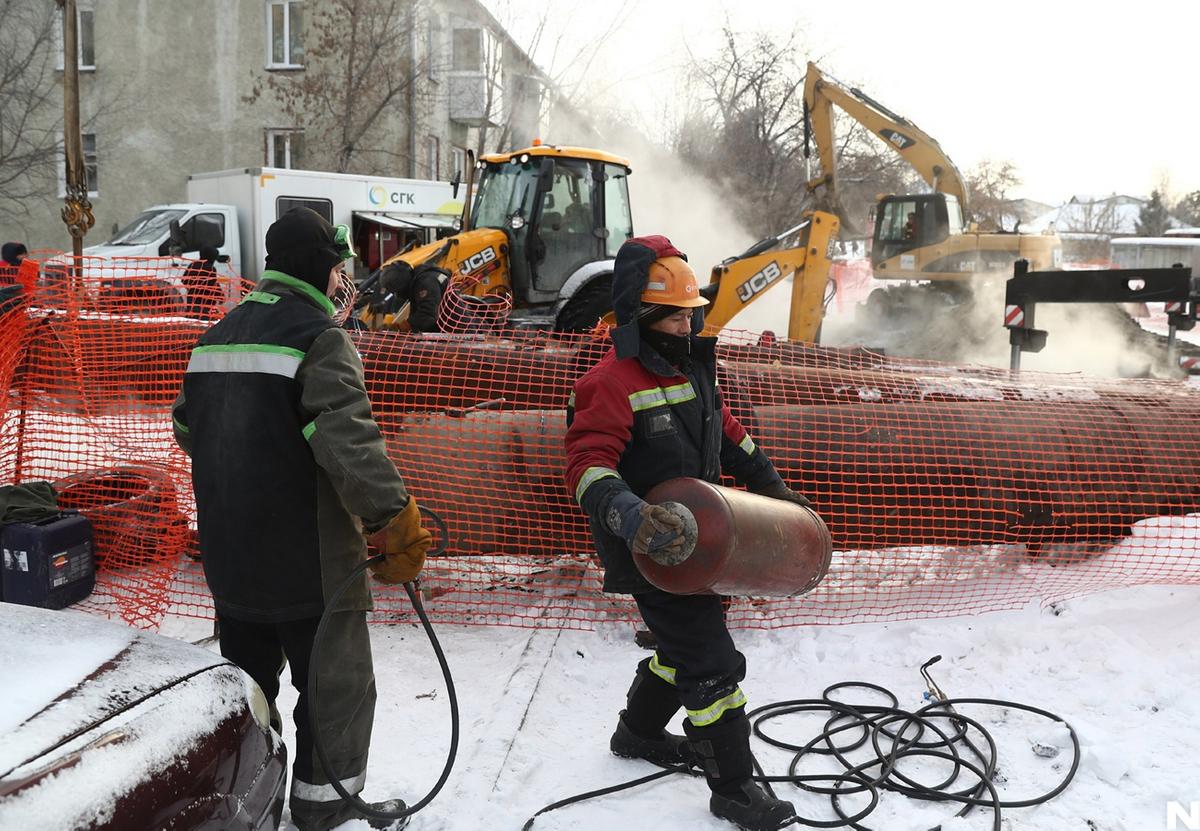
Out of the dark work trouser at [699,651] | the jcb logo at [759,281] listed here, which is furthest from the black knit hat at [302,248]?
the jcb logo at [759,281]

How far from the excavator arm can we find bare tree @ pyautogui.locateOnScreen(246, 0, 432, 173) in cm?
1273

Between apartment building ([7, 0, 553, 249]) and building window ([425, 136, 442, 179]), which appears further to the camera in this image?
building window ([425, 136, 442, 179])

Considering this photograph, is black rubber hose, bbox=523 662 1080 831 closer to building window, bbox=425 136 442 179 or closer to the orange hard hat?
the orange hard hat

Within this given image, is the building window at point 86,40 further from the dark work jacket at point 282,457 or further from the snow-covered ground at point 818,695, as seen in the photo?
the dark work jacket at point 282,457

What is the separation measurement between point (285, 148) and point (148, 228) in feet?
26.7

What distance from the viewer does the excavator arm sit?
11.9 meters

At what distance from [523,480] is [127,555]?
203 cm

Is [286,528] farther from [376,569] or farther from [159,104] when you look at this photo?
[159,104]

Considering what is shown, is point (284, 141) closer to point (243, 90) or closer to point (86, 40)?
point (243, 90)

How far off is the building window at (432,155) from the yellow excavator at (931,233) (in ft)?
41.5

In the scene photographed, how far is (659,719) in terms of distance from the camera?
3.22m

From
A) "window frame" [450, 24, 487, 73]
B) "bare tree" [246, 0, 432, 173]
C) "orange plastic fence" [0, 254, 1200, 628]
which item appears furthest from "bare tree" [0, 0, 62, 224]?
"orange plastic fence" [0, 254, 1200, 628]

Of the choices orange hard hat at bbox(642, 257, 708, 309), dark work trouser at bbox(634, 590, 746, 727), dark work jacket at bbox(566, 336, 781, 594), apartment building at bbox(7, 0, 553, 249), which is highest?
apartment building at bbox(7, 0, 553, 249)

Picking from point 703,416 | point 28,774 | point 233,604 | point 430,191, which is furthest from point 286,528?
point 430,191
